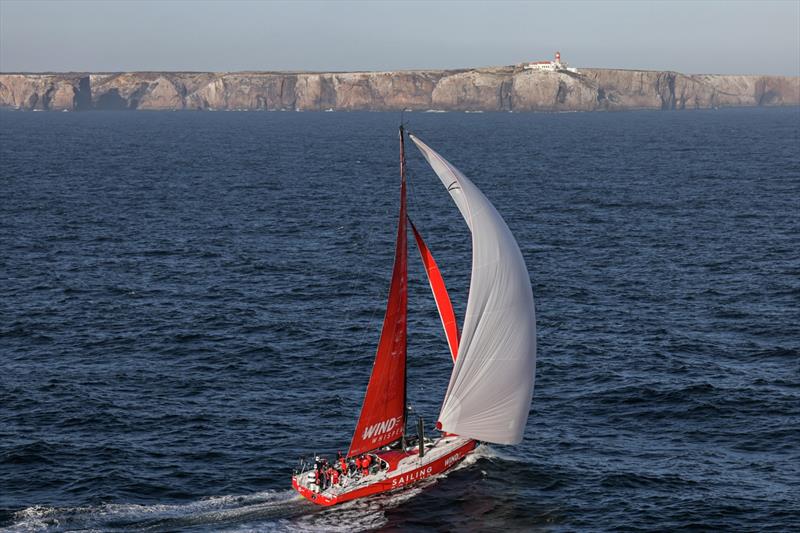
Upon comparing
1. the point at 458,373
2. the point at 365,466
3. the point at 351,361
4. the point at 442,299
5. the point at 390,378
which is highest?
the point at 442,299

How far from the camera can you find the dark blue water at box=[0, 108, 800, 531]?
38094mm

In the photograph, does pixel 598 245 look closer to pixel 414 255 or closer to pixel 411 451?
pixel 414 255

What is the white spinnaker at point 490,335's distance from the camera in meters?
37.3

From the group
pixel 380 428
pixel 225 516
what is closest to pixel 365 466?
pixel 380 428

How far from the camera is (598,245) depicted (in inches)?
3378

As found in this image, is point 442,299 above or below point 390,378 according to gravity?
above

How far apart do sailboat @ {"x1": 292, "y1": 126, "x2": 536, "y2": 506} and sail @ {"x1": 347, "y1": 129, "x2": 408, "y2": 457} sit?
38 millimetres

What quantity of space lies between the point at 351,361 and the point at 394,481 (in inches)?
650

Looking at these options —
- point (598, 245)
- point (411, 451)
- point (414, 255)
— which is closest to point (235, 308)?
point (414, 255)

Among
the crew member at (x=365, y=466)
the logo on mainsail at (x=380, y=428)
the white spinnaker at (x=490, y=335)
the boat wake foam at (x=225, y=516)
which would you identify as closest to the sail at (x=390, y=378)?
the logo on mainsail at (x=380, y=428)

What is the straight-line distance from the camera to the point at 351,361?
54.6 meters

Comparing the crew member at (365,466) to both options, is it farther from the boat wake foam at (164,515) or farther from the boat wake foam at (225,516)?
the boat wake foam at (164,515)

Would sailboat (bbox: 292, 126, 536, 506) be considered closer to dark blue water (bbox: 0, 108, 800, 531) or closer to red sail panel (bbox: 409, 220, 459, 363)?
red sail panel (bbox: 409, 220, 459, 363)

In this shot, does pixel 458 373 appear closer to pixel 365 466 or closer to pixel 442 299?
pixel 442 299
